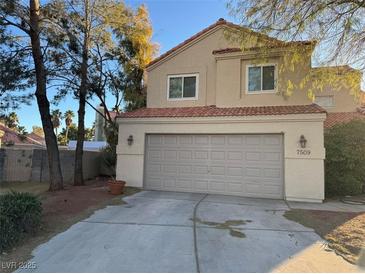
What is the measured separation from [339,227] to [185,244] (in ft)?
13.6

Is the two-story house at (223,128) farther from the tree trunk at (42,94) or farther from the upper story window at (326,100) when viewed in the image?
the upper story window at (326,100)

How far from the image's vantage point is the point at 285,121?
1201 centimetres

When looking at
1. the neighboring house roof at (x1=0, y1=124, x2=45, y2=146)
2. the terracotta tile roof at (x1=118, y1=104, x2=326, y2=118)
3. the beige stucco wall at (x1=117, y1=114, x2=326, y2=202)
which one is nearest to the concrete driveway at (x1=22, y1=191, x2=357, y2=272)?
the beige stucco wall at (x1=117, y1=114, x2=326, y2=202)

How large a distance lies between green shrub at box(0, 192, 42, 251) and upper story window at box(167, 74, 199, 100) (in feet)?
30.4

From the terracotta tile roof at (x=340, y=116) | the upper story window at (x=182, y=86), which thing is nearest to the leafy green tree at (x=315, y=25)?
the upper story window at (x=182, y=86)

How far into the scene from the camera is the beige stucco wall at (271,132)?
1157cm

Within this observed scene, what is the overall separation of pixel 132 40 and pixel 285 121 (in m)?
9.41

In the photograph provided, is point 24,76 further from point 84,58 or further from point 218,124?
point 218,124

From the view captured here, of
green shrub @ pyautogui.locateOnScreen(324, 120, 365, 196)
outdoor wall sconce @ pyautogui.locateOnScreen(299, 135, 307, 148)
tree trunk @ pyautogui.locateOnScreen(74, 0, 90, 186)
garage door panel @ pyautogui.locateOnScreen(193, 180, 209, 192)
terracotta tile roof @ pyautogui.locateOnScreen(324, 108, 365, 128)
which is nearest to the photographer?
outdoor wall sconce @ pyautogui.locateOnScreen(299, 135, 307, 148)

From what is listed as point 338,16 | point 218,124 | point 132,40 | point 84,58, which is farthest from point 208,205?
point 132,40

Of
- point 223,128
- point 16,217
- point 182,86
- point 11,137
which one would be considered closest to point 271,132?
point 223,128

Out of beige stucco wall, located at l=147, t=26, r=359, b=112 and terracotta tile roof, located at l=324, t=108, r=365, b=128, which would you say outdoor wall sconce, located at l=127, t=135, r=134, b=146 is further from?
terracotta tile roof, located at l=324, t=108, r=365, b=128

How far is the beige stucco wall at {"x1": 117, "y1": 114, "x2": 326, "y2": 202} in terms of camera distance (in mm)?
11570

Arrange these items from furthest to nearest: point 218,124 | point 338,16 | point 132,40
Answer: point 132,40 < point 218,124 < point 338,16
